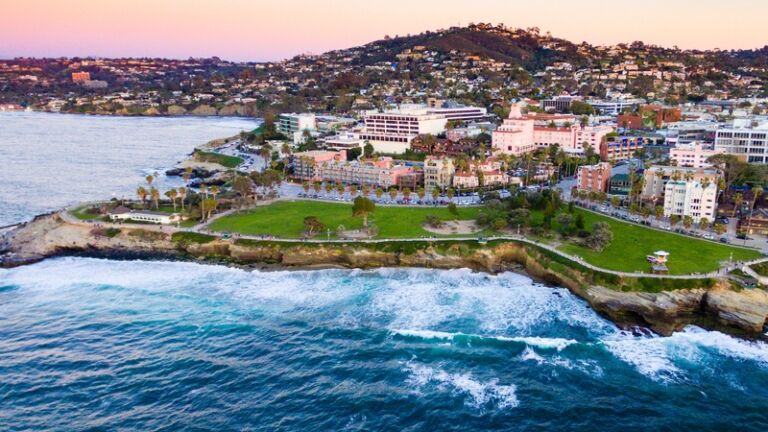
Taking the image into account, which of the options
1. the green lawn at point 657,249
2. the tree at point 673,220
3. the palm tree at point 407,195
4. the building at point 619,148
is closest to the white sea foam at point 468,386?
the green lawn at point 657,249

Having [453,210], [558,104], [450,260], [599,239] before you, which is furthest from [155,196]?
[558,104]

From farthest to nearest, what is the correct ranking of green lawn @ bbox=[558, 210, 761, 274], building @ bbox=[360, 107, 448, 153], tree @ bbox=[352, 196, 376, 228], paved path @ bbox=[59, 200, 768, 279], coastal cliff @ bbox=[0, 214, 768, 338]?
1. building @ bbox=[360, 107, 448, 153]
2. tree @ bbox=[352, 196, 376, 228]
3. green lawn @ bbox=[558, 210, 761, 274]
4. paved path @ bbox=[59, 200, 768, 279]
5. coastal cliff @ bbox=[0, 214, 768, 338]

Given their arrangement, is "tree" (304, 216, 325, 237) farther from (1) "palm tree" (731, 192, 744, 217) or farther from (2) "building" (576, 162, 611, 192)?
(1) "palm tree" (731, 192, 744, 217)

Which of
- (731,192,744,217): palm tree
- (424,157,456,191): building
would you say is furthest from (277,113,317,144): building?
(731,192,744,217): palm tree

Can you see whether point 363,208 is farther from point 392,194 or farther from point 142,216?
point 142,216

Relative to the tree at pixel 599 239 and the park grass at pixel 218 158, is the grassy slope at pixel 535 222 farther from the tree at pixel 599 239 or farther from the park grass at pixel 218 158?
the park grass at pixel 218 158
